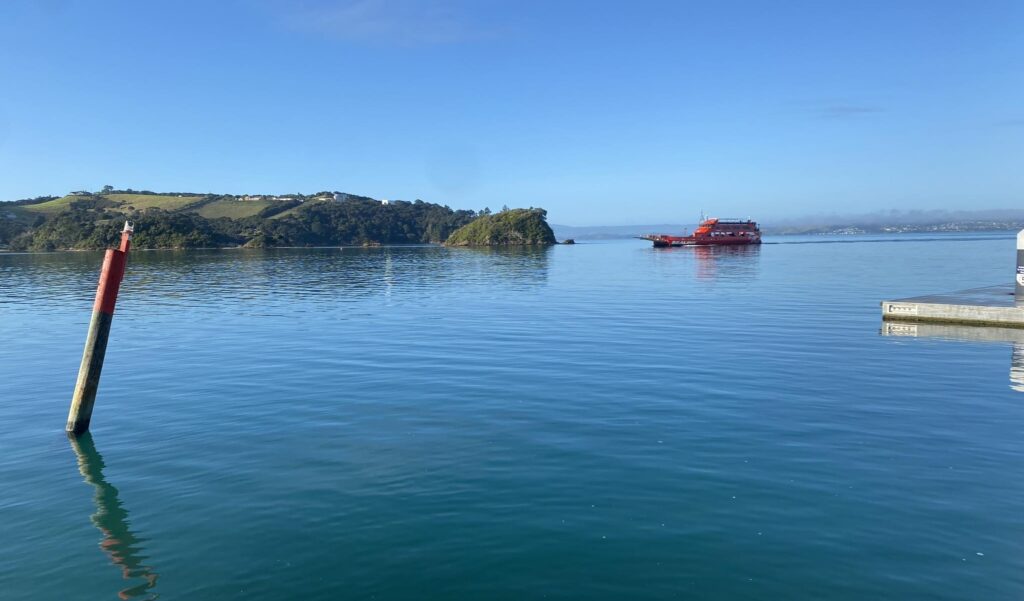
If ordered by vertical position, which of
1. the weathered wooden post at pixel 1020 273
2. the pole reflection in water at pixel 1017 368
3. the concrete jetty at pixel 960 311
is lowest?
the pole reflection in water at pixel 1017 368

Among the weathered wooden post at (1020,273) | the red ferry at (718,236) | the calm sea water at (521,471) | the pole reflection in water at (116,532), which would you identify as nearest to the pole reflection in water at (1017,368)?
the calm sea water at (521,471)

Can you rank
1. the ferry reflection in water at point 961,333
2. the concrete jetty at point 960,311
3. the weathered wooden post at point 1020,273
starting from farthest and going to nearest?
the weathered wooden post at point 1020,273, the concrete jetty at point 960,311, the ferry reflection in water at point 961,333

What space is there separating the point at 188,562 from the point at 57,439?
909cm

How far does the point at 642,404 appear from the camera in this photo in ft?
59.5

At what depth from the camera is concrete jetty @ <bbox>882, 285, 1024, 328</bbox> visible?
31.8m

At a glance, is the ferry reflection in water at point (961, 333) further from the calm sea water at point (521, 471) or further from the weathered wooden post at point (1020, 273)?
the weathered wooden post at point (1020, 273)

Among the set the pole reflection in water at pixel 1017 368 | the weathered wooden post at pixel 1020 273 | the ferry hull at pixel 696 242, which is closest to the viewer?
the pole reflection in water at pixel 1017 368

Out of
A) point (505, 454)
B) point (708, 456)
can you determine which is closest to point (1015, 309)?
point (708, 456)

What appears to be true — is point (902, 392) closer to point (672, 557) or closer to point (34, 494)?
point (672, 557)

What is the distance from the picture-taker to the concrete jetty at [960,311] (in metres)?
31.8

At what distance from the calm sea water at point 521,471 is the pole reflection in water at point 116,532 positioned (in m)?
0.06

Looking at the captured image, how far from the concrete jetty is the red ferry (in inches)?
5795

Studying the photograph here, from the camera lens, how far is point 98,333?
602 inches

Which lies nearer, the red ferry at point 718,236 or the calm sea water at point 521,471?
the calm sea water at point 521,471
